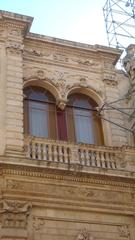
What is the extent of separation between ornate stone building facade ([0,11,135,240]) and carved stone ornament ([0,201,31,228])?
0.07 feet

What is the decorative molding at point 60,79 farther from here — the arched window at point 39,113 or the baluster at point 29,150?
the baluster at point 29,150

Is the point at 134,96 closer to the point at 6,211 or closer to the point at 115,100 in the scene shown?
the point at 115,100

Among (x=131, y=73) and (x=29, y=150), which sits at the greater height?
(x=131, y=73)

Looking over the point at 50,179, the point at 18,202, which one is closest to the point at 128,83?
the point at 50,179

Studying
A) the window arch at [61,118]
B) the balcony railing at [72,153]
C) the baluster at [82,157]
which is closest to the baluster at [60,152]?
the balcony railing at [72,153]

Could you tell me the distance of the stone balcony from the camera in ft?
42.4

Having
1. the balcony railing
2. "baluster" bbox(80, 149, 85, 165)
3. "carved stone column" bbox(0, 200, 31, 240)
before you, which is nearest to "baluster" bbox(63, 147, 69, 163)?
the balcony railing

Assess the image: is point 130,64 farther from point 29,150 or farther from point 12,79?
point 29,150

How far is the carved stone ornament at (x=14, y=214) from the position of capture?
11695 mm

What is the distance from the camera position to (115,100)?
15.5 metres

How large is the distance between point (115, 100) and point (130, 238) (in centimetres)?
445

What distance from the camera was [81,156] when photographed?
13.5m

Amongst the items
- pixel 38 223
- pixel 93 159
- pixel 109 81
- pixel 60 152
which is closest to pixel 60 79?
pixel 109 81

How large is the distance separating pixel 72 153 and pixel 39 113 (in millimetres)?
2029
